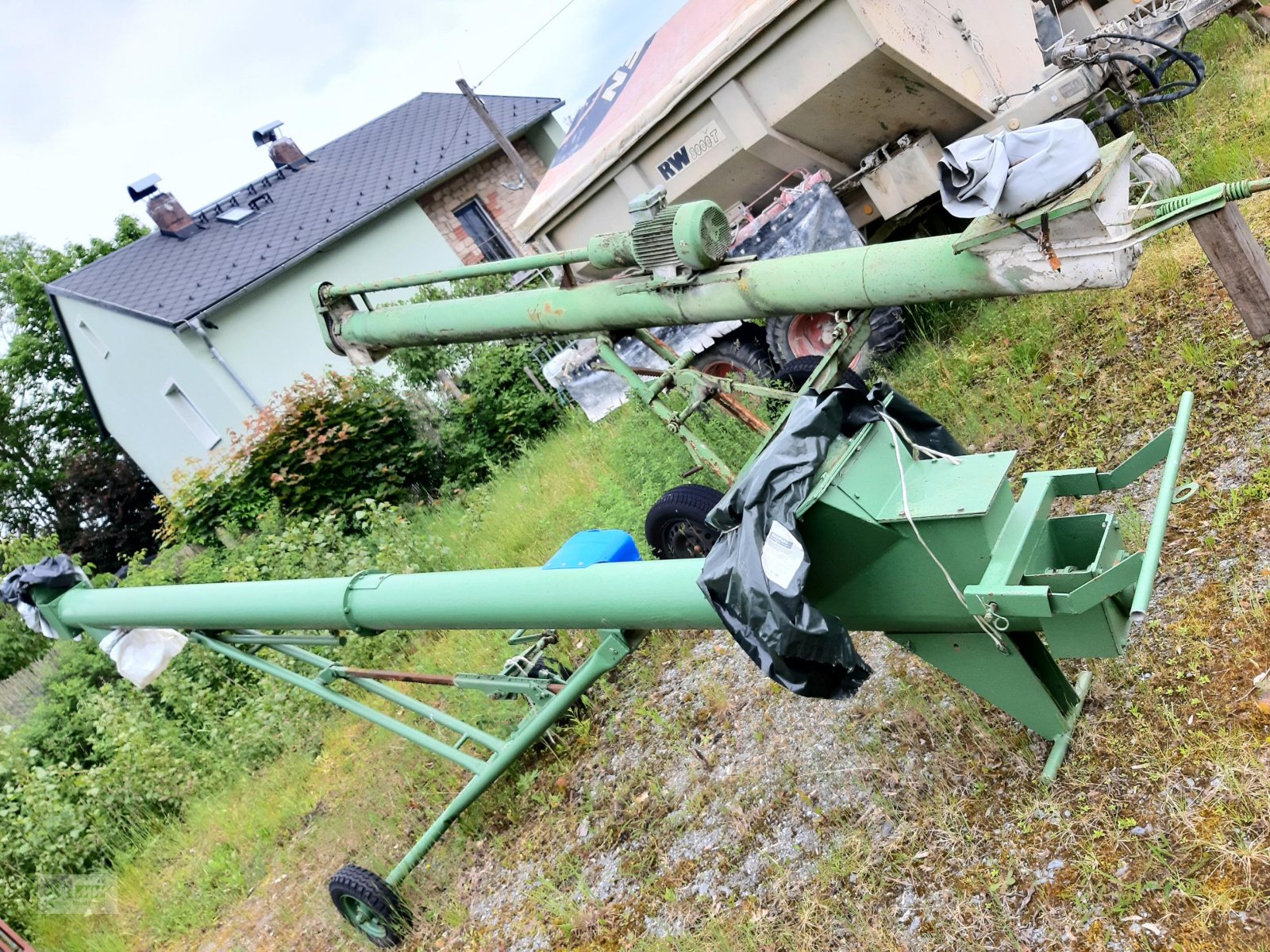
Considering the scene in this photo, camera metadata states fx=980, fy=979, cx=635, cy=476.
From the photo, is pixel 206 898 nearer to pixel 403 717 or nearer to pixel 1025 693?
pixel 403 717

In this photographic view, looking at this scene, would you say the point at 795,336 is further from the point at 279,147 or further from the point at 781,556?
the point at 279,147

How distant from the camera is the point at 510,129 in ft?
64.2

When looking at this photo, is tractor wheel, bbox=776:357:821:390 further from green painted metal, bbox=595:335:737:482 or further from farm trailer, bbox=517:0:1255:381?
green painted metal, bbox=595:335:737:482

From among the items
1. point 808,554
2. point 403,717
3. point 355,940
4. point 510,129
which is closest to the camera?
point 808,554

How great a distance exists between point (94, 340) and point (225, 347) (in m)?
4.70

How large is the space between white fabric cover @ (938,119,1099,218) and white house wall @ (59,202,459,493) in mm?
14340

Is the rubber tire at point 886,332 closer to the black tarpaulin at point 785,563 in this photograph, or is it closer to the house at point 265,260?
the black tarpaulin at point 785,563

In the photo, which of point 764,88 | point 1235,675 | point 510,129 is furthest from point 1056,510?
point 510,129

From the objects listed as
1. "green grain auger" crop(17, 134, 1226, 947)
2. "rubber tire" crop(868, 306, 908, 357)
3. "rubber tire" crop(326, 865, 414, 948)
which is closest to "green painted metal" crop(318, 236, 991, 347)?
"green grain auger" crop(17, 134, 1226, 947)

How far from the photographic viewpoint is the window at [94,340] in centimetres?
1877

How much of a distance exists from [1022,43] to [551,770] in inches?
223

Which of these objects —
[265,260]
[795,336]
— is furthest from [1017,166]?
[265,260]

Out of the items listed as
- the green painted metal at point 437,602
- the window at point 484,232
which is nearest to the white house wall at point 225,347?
the window at point 484,232

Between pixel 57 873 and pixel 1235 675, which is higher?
pixel 57 873
